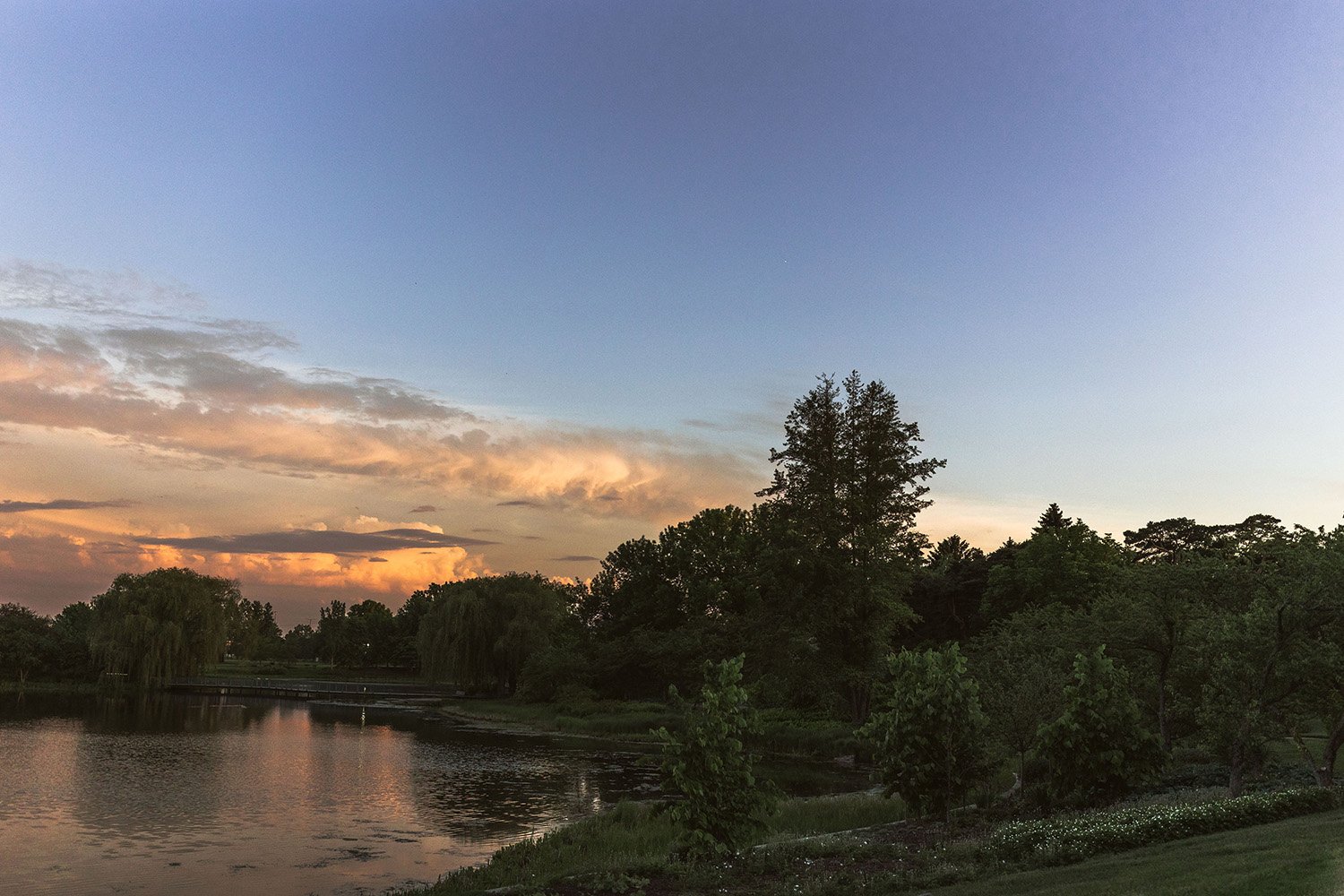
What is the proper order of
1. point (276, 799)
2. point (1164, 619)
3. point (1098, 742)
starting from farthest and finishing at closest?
1. point (276, 799)
2. point (1164, 619)
3. point (1098, 742)

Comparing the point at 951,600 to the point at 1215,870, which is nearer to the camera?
the point at 1215,870

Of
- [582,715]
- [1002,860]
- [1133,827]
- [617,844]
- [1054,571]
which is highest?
[1054,571]

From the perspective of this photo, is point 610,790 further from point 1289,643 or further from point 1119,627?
point 1289,643

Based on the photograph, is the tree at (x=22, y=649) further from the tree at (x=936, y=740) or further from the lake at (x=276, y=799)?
the tree at (x=936, y=740)

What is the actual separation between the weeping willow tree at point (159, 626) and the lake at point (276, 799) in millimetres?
22974

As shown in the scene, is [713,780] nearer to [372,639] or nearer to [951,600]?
[951,600]

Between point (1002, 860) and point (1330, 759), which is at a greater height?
point (1330, 759)

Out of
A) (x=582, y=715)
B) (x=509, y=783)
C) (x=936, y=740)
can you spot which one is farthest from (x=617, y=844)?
(x=582, y=715)

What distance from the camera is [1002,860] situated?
19.3 meters

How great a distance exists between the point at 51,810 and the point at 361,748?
2594cm

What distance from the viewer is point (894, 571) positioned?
59562 mm

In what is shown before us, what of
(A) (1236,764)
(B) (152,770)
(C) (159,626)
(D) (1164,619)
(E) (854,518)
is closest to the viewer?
(A) (1236,764)

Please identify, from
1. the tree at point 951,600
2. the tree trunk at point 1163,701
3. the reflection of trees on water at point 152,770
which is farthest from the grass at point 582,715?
the tree trunk at point 1163,701

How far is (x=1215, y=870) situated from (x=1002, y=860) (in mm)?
4866
